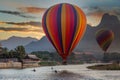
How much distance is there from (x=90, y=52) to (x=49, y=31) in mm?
32323

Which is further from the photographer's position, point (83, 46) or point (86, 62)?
point (83, 46)

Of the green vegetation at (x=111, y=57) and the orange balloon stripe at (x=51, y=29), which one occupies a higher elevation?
the orange balloon stripe at (x=51, y=29)

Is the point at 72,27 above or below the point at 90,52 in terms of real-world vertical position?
above

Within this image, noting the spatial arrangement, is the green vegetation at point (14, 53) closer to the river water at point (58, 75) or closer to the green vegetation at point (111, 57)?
the river water at point (58, 75)

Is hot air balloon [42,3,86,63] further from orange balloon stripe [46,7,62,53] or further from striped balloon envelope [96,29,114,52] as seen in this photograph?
striped balloon envelope [96,29,114,52]

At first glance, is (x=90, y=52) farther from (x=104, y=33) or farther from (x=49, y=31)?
Answer: (x=49, y=31)

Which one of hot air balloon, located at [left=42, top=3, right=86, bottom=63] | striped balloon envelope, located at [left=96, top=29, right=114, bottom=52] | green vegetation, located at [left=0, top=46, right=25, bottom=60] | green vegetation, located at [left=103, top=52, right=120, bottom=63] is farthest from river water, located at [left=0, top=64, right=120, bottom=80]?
green vegetation, located at [left=103, top=52, right=120, bottom=63]

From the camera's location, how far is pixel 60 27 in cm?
1304

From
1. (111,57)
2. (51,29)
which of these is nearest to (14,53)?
(111,57)

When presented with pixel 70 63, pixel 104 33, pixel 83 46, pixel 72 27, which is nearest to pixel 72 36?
pixel 72 27

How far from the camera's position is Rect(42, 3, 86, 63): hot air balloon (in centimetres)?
1273

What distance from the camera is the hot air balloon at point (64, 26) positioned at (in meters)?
12.7

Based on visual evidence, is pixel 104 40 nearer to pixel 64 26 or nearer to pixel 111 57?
pixel 111 57

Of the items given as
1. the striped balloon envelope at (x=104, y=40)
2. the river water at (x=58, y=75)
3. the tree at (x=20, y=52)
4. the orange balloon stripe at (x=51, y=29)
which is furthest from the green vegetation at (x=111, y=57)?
the orange balloon stripe at (x=51, y=29)
